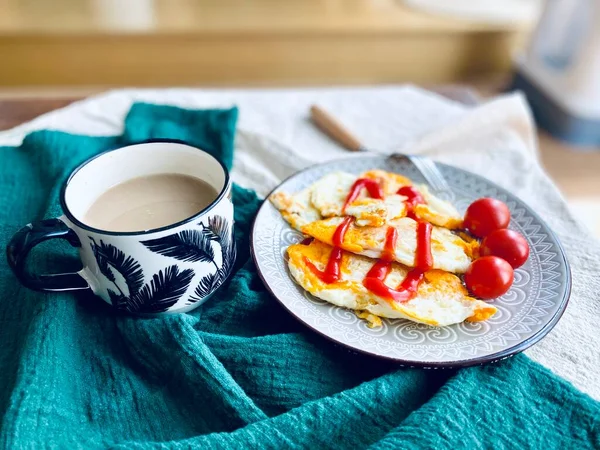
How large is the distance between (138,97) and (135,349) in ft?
2.28

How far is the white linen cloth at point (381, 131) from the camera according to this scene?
91 cm

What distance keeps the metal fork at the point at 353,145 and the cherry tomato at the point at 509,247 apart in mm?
172

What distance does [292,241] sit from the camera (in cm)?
74

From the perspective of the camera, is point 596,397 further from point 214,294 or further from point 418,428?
point 214,294

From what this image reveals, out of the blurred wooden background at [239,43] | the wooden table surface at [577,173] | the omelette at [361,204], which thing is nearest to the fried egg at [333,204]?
the omelette at [361,204]

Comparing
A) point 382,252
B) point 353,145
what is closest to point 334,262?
point 382,252

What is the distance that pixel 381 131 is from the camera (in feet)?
3.58

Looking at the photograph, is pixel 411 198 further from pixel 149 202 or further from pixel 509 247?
pixel 149 202

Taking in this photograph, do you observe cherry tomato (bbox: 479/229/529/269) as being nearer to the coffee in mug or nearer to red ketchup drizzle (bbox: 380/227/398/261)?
red ketchup drizzle (bbox: 380/227/398/261)

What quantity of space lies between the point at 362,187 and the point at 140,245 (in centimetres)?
37

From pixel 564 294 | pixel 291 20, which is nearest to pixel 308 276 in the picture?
pixel 564 294

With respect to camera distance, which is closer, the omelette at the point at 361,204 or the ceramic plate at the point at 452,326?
the ceramic plate at the point at 452,326

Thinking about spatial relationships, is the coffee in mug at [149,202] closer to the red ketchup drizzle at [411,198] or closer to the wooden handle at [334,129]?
the red ketchup drizzle at [411,198]

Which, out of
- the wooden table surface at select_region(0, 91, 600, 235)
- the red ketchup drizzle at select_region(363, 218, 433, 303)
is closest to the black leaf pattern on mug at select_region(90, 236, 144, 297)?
the red ketchup drizzle at select_region(363, 218, 433, 303)
